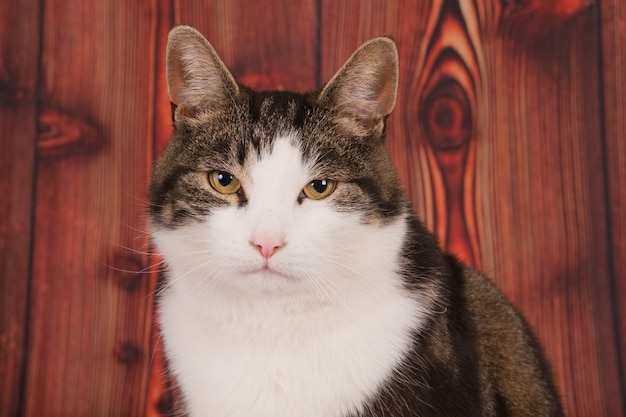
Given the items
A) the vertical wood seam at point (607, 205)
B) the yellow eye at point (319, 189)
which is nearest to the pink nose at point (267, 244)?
the yellow eye at point (319, 189)

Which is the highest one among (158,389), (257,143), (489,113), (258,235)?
(489,113)

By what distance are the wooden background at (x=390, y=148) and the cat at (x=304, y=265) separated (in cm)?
70

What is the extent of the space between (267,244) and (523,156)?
119cm

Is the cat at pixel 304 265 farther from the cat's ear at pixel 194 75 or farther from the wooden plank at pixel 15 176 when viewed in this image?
the wooden plank at pixel 15 176

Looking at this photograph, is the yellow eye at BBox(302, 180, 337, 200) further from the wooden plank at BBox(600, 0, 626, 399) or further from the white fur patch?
the wooden plank at BBox(600, 0, 626, 399)

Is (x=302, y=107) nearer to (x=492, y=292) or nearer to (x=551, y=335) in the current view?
(x=492, y=292)

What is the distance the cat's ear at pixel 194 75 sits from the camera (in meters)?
1.54

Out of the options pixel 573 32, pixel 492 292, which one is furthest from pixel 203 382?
pixel 573 32

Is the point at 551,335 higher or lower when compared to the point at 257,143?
lower

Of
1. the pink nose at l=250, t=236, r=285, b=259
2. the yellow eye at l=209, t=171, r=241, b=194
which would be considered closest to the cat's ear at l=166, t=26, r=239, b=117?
the yellow eye at l=209, t=171, r=241, b=194

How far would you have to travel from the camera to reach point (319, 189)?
1502 millimetres

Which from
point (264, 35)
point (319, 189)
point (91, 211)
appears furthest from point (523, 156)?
point (91, 211)

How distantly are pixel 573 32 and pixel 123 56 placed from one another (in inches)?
50.7

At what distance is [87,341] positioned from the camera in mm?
2328
